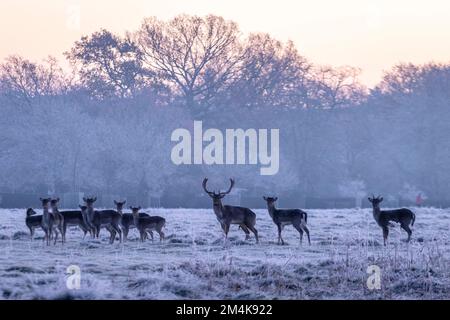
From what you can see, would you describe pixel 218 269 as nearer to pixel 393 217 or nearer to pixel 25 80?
pixel 393 217

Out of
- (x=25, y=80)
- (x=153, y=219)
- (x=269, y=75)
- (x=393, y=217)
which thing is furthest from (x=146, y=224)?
(x=269, y=75)

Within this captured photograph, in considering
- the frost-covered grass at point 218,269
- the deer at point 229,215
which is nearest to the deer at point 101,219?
the frost-covered grass at point 218,269

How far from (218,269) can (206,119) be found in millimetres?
49829

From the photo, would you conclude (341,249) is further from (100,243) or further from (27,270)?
(27,270)

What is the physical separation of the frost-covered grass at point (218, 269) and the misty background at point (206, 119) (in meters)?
32.9

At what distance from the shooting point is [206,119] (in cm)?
6550

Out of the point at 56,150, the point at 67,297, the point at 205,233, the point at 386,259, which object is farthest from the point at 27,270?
the point at 56,150

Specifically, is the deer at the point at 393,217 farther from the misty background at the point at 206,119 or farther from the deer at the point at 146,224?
the misty background at the point at 206,119

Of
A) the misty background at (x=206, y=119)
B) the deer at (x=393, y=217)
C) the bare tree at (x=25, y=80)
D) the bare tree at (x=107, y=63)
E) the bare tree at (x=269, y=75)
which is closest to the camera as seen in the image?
the deer at (x=393, y=217)

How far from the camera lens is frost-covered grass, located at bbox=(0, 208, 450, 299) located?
14.3 m

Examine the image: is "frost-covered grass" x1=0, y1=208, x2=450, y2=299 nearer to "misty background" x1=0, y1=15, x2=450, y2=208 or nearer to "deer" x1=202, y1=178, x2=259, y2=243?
"deer" x1=202, y1=178, x2=259, y2=243

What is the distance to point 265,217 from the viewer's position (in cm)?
3612

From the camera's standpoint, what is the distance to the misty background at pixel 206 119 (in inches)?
2293

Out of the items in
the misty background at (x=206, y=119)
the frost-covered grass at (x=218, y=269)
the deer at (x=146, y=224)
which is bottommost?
the frost-covered grass at (x=218, y=269)
